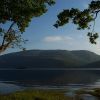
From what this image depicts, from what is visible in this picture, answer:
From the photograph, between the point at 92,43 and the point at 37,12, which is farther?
the point at 37,12

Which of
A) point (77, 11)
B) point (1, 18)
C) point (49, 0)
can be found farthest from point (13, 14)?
point (77, 11)

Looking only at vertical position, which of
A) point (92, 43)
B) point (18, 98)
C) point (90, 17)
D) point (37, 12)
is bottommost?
point (18, 98)

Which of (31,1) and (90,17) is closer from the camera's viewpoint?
(90,17)

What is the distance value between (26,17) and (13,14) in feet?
7.23

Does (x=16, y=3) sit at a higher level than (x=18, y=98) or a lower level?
higher

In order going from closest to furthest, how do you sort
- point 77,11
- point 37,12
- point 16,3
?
1. point 77,11
2. point 16,3
3. point 37,12

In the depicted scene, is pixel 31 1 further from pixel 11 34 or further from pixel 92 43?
pixel 92 43

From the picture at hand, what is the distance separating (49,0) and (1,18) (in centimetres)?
602

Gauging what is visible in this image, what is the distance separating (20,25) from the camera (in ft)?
128

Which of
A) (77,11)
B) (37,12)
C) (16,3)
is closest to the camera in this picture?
(77,11)

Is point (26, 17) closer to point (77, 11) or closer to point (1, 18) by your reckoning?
point (1, 18)

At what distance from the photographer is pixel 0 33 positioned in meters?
38.2

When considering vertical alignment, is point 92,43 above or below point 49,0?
below

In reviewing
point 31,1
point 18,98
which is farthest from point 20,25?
point 18,98
